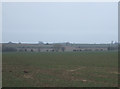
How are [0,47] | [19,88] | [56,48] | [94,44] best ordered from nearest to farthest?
[19,88]
[0,47]
[56,48]
[94,44]

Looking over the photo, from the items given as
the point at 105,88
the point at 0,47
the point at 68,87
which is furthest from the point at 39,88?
the point at 0,47

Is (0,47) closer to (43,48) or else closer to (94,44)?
(43,48)

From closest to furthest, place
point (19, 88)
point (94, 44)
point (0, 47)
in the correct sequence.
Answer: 1. point (19, 88)
2. point (0, 47)
3. point (94, 44)

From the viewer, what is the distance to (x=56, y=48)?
144m

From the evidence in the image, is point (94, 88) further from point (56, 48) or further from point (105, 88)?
point (56, 48)

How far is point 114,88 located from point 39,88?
3870 mm

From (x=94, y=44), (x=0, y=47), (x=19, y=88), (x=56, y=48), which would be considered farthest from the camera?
(x=94, y=44)

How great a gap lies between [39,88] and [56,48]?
132 m

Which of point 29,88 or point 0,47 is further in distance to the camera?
point 0,47

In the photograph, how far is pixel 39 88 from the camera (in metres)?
11.6

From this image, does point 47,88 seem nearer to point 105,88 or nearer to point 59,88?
point 59,88

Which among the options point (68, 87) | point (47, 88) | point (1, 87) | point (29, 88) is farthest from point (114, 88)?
point (1, 87)

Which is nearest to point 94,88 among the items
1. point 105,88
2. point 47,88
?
point 105,88

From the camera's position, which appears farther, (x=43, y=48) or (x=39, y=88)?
(x=43, y=48)
